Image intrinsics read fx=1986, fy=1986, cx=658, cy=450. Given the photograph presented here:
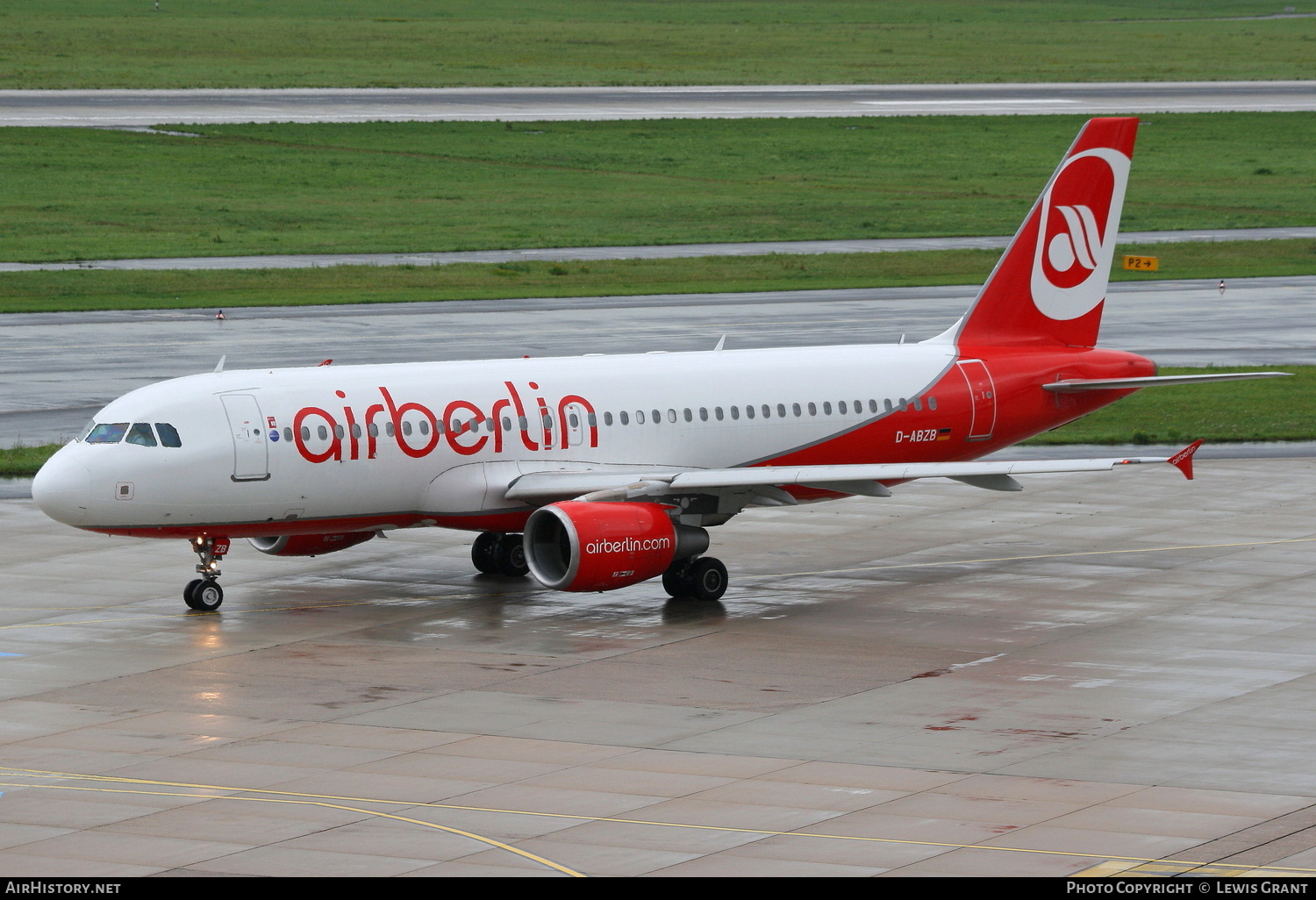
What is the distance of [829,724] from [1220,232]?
238ft

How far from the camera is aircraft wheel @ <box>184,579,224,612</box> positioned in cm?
3356

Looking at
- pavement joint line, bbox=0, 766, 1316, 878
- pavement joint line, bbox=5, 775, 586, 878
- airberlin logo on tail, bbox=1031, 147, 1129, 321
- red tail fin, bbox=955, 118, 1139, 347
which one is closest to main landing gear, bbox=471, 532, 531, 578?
red tail fin, bbox=955, 118, 1139, 347

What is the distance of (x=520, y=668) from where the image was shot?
2972 centimetres

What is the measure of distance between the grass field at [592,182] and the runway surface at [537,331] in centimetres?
1640

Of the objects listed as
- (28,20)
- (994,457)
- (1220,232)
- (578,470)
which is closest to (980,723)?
(578,470)

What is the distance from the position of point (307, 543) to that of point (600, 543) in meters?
6.33

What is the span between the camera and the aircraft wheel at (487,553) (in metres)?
36.8

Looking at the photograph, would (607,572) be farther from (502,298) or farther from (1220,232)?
(1220,232)

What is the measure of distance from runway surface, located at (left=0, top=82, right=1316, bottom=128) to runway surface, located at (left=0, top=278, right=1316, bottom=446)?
50524mm

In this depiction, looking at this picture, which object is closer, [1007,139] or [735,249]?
[735,249]

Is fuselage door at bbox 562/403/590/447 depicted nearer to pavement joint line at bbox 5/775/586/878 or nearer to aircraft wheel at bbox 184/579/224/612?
aircraft wheel at bbox 184/579/224/612

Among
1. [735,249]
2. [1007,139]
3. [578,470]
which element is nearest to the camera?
[578,470]

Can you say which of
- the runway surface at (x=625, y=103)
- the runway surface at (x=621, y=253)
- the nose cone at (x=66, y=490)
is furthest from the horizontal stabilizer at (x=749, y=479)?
the runway surface at (x=625, y=103)

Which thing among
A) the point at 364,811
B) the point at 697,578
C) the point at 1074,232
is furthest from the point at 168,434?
the point at 1074,232
